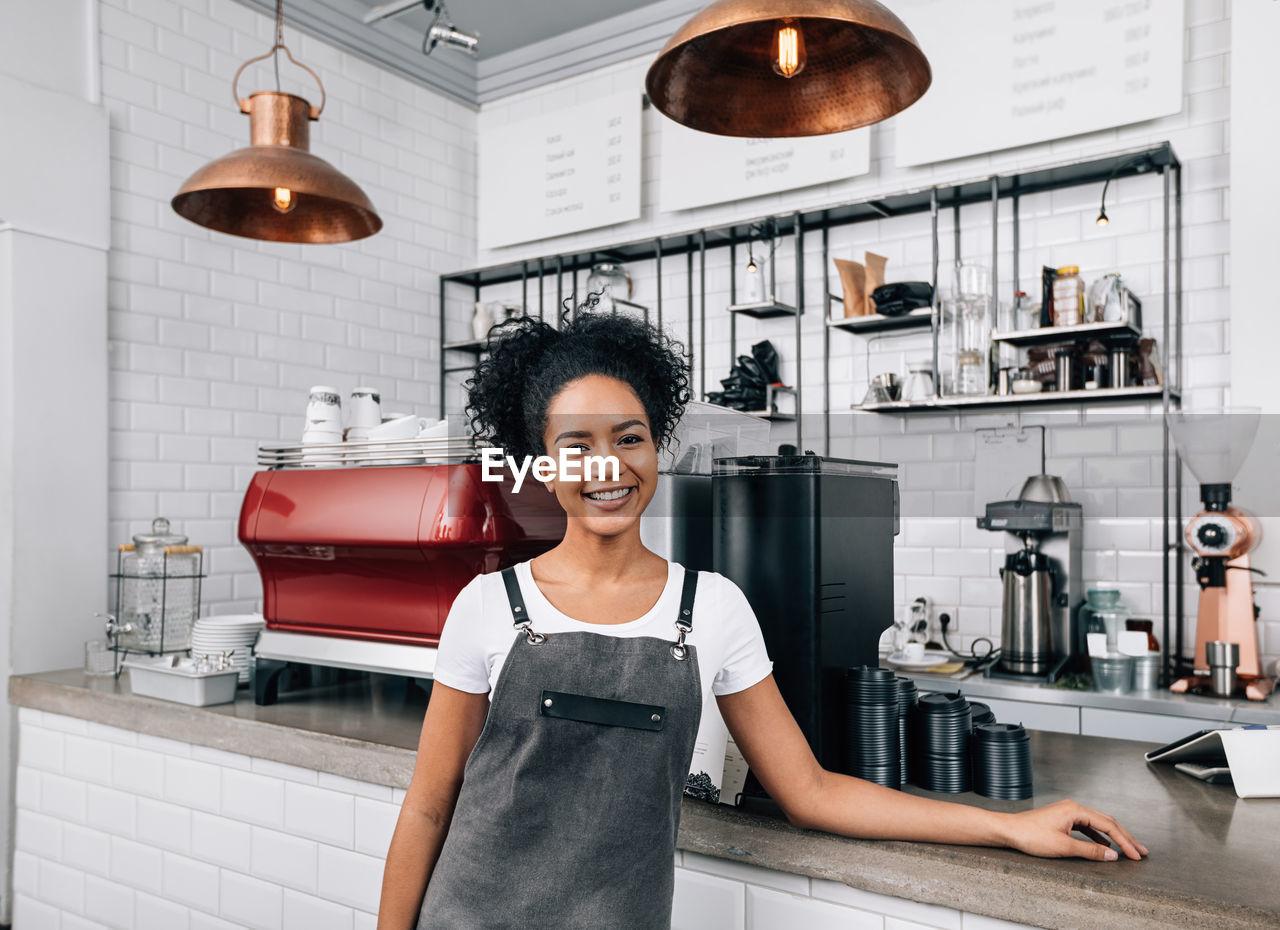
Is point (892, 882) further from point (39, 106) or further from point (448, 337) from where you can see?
point (448, 337)

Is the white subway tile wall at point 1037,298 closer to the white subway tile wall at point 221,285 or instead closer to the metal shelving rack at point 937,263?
the metal shelving rack at point 937,263

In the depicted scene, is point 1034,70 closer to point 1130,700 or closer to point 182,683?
point 1130,700

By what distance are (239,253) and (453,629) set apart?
3221 mm

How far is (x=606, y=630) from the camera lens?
1299 millimetres

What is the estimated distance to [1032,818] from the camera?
4.13 feet

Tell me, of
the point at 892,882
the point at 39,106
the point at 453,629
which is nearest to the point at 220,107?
the point at 39,106

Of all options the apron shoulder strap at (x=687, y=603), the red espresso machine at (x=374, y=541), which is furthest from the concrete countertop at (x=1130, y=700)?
the apron shoulder strap at (x=687, y=603)

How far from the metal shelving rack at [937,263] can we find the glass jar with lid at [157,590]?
6.83ft

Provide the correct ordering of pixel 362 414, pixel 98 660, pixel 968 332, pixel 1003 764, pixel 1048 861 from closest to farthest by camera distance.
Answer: pixel 1048 861 → pixel 1003 764 → pixel 362 414 → pixel 98 660 → pixel 968 332

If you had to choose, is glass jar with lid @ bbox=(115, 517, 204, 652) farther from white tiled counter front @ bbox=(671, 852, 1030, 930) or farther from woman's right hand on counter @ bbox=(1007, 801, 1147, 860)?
woman's right hand on counter @ bbox=(1007, 801, 1147, 860)

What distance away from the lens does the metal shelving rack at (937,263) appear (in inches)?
133

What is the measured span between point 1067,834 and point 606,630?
0.63 metres

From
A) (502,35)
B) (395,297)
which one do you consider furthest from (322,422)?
(502,35)

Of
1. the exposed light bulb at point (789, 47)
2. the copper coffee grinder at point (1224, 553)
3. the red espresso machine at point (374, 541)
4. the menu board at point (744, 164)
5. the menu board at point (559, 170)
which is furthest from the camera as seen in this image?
the menu board at point (559, 170)
